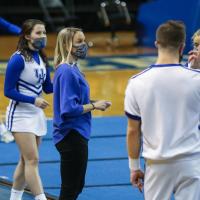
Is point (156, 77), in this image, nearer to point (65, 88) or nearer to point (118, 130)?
point (65, 88)

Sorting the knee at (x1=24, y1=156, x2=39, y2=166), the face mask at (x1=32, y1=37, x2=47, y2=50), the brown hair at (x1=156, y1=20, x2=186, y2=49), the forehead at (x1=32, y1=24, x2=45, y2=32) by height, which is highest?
the brown hair at (x1=156, y1=20, x2=186, y2=49)

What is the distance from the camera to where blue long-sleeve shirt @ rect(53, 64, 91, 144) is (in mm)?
4488

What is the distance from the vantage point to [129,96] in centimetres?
371

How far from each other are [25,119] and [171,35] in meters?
2.04

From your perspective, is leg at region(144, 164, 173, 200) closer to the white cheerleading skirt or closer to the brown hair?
the brown hair

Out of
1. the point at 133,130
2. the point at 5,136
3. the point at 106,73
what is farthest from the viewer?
the point at 106,73

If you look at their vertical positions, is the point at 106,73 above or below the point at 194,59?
below

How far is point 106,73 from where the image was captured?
13359 mm

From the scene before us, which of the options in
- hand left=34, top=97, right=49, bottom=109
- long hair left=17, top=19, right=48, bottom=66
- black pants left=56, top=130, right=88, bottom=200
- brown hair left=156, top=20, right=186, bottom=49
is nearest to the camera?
brown hair left=156, top=20, right=186, bottom=49

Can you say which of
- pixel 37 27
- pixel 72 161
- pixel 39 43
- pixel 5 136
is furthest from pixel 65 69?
pixel 5 136

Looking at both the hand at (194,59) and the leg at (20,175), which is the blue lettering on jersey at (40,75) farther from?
the hand at (194,59)

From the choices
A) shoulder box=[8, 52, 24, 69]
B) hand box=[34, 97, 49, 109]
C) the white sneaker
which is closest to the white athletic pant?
hand box=[34, 97, 49, 109]

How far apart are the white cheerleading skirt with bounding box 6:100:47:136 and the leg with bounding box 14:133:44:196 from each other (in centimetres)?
5

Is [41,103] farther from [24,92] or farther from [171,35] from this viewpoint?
[171,35]
